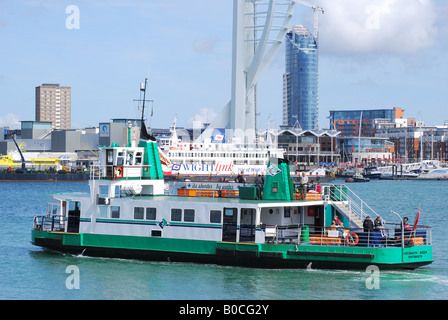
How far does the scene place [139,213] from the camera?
81.9 feet

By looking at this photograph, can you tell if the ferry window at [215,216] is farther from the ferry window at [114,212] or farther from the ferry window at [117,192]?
the ferry window at [117,192]

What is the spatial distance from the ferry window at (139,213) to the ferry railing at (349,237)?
454 centimetres

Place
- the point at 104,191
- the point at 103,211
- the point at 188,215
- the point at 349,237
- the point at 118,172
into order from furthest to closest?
1. the point at 118,172
2. the point at 104,191
3. the point at 103,211
4. the point at 188,215
5. the point at 349,237

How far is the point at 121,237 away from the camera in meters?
25.2

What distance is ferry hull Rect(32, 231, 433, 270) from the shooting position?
22266mm

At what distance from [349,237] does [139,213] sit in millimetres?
7528

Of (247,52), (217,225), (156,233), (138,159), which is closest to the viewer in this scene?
(217,225)

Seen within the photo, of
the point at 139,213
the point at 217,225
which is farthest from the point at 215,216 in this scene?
the point at 139,213

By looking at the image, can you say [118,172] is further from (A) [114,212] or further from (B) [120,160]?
(A) [114,212]

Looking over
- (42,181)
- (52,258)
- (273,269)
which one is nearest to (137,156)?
(52,258)

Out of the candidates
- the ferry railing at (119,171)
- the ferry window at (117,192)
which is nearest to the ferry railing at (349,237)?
the ferry railing at (119,171)

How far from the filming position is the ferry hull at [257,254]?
22.3m

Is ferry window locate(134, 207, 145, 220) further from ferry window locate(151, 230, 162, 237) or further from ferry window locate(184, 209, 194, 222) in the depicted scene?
ferry window locate(184, 209, 194, 222)
